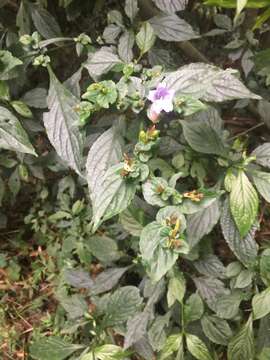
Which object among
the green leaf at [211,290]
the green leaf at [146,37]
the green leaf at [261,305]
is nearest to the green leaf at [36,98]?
the green leaf at [146,37]

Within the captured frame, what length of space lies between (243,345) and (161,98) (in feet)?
2.36

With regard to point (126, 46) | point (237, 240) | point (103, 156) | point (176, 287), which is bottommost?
point (176, 287)

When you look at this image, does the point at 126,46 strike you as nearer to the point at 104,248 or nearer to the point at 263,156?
the point at 263,156

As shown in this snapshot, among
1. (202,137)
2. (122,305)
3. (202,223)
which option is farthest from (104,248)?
(202,137)

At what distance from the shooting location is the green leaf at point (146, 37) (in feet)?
3.67

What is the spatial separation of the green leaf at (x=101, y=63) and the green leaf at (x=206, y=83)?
18 cm

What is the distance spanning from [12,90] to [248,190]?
73 centimetres

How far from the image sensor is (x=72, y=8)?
1.40 meters

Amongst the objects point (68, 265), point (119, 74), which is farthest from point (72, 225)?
point (119, 74)

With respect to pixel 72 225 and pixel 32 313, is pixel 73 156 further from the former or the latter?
pixel 32 313

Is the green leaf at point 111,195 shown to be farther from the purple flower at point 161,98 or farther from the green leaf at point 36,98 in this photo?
the green leaf at point 36,98

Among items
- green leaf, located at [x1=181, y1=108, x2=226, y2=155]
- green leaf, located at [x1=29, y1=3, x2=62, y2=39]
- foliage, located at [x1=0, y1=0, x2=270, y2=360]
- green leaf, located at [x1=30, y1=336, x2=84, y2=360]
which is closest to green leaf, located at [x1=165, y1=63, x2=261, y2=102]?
foliage, located at [x1=0, y1=0, x2=270, y2=360]

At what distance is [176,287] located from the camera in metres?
1.26

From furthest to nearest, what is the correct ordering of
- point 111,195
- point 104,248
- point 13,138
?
point 104,248 → point 13,138 → point 111,195
